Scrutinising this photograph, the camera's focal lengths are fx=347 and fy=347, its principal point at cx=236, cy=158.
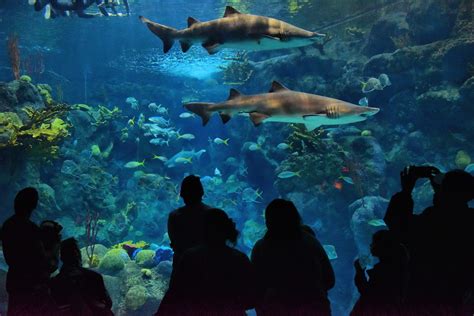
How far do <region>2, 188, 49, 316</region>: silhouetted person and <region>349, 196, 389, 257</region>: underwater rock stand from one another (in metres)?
8.37

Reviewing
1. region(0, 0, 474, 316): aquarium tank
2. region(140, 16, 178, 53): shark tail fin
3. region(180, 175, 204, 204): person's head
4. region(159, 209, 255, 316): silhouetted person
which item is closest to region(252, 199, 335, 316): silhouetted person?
region(159, 209, 255, 316): silhouetted person

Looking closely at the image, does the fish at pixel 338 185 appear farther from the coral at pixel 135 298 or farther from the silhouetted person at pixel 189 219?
the silhouetted person at pixel 189 219

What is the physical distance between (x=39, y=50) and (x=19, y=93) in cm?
2566

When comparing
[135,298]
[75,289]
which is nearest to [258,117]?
[75,289]

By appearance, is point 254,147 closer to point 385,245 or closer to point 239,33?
point 239,33

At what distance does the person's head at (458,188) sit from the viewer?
8.34 ft

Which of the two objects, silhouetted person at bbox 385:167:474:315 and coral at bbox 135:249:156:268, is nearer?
silhouetted person at bbox 385:167:474:315

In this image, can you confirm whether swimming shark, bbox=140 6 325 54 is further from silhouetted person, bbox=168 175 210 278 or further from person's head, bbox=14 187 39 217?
person's head, bbox=14 187 39 217

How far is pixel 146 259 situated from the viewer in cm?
865

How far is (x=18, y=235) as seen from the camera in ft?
9.09

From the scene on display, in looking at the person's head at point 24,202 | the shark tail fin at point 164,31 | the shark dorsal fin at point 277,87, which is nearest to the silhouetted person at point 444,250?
the shark dorsal fin at point 277,87

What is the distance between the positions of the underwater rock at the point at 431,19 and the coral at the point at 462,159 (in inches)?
184

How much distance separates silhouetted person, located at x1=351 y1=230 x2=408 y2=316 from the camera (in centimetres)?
232

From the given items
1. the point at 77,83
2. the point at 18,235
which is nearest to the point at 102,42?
the point at 77,83
